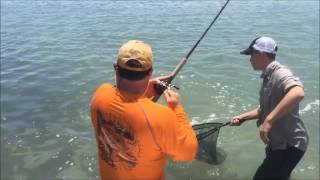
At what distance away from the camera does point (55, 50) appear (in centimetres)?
1431

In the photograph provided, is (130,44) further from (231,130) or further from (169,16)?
(169,16)

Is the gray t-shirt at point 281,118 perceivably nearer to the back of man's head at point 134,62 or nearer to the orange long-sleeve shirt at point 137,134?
the orange long-sleeve shirt at point 137,134

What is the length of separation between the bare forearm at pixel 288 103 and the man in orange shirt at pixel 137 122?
63.4 inches

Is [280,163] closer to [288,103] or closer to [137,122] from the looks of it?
[288,103]

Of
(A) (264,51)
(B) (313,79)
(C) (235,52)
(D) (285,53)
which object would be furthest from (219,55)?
(A) (264,51)

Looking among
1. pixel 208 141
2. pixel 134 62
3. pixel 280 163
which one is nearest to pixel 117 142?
pixel 134 62

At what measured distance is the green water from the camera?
7.93 m

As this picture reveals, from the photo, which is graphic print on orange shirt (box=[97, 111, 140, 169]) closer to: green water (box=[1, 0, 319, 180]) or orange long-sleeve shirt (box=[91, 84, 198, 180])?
orange long-sleeve shirt (box=[91, 84, 198, 180])

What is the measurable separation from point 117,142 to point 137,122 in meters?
0.33

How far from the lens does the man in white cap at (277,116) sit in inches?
188

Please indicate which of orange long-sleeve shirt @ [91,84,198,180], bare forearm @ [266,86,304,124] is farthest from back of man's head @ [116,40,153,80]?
bare forearm @ [266,86,304,124]

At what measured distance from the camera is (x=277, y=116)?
185 inches

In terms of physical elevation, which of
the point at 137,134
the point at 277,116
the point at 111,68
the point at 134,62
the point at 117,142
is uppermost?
the point at 134,62

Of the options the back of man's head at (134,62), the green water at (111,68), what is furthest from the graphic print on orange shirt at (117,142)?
the green water at (111,68)
